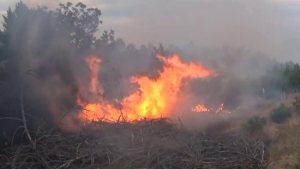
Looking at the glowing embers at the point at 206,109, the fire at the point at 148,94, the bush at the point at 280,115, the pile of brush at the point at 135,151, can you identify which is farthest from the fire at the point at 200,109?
the pile of brush at the point at 135,151

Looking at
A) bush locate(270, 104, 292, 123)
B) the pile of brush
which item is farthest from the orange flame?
the pile of brush

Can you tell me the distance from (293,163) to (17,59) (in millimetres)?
10704

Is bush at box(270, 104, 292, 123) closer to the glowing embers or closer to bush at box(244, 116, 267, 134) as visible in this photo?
bush at box(244, 116, 267, 134)

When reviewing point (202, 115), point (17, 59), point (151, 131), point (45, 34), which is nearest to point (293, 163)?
point (151, 131)

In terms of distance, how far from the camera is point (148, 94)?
17.5m

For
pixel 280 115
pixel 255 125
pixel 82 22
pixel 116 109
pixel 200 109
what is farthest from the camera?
pixel 82 22

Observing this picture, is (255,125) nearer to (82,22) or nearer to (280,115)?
(280,115)

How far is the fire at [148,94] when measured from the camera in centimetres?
1677

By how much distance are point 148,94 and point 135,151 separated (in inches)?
254

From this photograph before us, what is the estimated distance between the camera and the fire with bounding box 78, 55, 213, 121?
55.0ft

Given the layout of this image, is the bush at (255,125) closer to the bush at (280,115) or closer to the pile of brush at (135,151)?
the bush at (280,115)

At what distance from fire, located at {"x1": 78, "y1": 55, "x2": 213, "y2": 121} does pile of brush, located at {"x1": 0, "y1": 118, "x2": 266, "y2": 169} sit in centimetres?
327

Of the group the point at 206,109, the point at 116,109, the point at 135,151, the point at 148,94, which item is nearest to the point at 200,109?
the point at 206,109

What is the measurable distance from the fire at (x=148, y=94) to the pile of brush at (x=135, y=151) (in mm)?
3270
